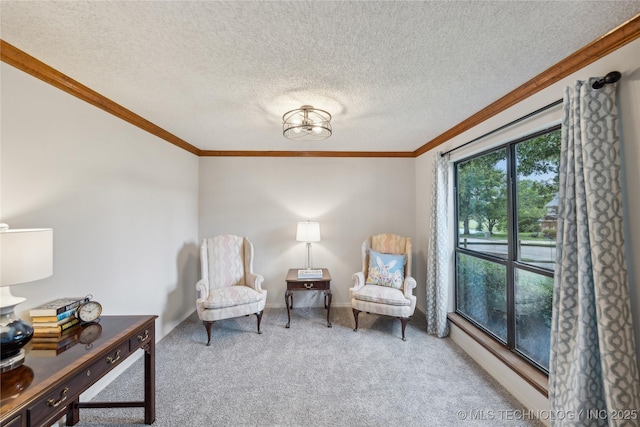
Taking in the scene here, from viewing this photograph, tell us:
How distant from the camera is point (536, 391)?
1798mm

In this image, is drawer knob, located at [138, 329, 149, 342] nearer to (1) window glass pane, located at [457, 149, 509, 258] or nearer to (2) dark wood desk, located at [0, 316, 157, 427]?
(2) dark wood desk, located at [0, 316, 157, 427]

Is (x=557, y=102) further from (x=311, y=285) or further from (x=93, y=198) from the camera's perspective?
(x=93, y=198)

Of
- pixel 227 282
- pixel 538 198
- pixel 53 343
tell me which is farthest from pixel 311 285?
pixel 538 198

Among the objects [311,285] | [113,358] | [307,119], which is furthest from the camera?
[311,285]

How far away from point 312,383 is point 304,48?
8.22ft

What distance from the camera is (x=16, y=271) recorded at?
1165 millimetres

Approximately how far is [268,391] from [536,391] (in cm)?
199

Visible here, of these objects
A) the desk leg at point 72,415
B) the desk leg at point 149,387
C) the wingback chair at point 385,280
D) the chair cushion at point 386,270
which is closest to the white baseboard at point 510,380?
the wingback chair at point 385,280

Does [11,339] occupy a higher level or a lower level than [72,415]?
higher

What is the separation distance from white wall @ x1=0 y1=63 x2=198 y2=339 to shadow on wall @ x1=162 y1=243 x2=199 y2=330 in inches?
0.9

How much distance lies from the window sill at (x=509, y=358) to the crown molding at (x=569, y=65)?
6.89 ft

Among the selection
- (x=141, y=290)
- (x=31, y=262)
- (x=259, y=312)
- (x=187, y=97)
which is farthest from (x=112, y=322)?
(x=187, y=97)

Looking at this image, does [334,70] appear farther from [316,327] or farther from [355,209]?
[316,327]

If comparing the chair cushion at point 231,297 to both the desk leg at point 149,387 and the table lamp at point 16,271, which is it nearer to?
the desk leg at point 149,387
